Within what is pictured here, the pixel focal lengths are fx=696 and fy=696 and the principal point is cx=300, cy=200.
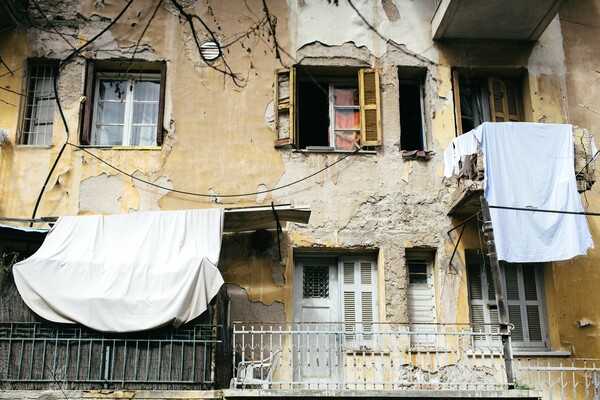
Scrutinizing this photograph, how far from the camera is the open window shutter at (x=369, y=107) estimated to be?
10.8m

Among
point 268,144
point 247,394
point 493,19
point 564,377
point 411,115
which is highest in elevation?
point 493,19

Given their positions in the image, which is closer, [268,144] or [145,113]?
[268,144]

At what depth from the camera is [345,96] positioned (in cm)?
1138

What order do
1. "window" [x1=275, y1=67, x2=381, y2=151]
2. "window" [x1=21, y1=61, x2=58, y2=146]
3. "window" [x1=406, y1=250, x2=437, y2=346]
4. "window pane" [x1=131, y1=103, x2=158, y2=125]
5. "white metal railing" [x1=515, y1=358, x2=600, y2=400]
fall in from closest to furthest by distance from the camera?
"white metal railing" [x1=515, y1=358, x2=600, y2=400] < "window" [x1=406, y1=250, x2=437, y2=346] < "window" [x1=275, y1=67, x2=381, y2=151] < "window" [x1=21, y1=61, x2=58, y2=146] < "window pane" [x1=131, y1=103, x2=158, y2=125]

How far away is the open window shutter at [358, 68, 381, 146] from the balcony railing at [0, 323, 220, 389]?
13.3ft

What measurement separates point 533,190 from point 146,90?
20.2ft

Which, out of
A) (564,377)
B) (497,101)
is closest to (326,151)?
(497,101)

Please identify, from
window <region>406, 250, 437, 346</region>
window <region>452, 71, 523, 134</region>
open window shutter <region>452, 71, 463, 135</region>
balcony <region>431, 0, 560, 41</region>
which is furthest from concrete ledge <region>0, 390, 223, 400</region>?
balcony <region>431, 0, 560, 41</region>

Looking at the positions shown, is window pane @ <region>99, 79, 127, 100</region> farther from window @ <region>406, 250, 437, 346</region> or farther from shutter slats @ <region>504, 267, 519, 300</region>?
shutter slats @ <region>504, 267, 519, 300</region>

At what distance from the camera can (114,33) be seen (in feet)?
36.3

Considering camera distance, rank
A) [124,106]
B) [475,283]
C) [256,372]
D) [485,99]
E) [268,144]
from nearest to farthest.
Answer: [256,372] < [475,283] < [268,144] < [124,106] < [485,99]

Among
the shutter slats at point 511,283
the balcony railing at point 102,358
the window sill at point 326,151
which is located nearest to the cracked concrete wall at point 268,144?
the window sill at point 326,151

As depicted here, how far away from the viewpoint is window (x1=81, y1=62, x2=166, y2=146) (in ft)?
35.8

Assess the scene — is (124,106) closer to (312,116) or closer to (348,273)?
(312,116)
